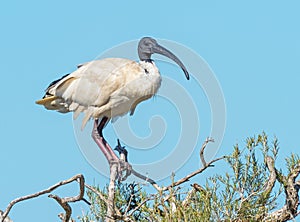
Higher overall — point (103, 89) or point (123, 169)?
point (103, 89)

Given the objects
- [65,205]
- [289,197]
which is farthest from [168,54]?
[65,205]

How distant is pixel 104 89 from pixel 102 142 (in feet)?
1.89

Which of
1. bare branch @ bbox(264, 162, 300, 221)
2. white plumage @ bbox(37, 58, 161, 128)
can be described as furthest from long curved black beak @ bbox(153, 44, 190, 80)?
bare branch @ bbox(264, 162, 300, 221)

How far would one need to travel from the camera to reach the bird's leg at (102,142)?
7718 mm

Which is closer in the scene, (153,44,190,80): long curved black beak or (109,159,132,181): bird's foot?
(109,159,132,181): bird's foot

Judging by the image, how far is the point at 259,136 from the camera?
5336 millimetres

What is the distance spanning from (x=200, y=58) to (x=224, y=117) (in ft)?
3.51

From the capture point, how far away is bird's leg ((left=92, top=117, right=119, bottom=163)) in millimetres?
7718

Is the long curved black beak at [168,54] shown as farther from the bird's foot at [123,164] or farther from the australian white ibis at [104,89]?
the bird's foot at [123,164]

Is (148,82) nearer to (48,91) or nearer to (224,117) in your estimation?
(48,91)

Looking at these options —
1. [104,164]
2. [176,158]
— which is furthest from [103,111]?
[176,158]

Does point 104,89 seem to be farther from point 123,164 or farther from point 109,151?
point 123,164

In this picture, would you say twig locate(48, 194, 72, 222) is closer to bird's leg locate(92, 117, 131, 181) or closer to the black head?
bird's leg locate(92, 117, 131, 181)

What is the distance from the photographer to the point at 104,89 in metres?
8.41
